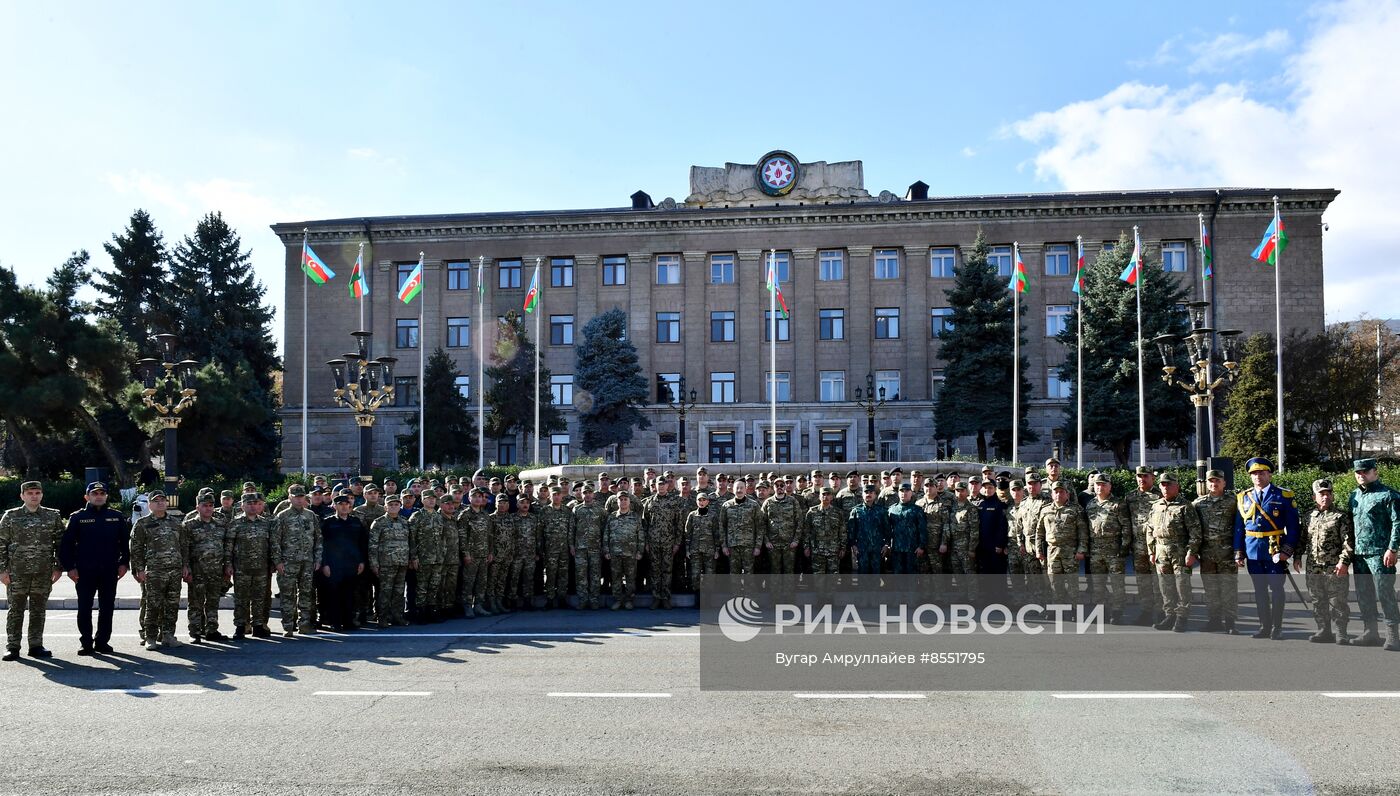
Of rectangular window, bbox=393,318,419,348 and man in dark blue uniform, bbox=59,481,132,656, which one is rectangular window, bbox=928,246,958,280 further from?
man in dark blue uniform, bbox=59,481,132,656

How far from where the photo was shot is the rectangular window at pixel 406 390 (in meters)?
52.1

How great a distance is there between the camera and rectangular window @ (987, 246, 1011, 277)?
4997 centimetres

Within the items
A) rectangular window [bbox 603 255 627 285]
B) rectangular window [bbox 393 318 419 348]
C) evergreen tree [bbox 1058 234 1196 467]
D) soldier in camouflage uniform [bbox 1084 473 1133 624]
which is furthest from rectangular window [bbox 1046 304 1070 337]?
soldier in camouflage uniform [bbox 1084 473 1133 624]

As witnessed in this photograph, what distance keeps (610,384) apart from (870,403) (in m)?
13.1

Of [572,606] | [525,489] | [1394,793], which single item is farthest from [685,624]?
[1394,793]

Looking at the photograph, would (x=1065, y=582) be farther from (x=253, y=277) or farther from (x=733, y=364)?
(x=253, y=277)

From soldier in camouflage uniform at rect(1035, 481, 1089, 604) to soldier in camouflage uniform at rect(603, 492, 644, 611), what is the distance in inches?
214

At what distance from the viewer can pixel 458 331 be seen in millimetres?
52812

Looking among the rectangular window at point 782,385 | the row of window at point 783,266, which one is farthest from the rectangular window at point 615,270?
the rectangular window at point 782,385

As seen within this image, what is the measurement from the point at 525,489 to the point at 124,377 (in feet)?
111

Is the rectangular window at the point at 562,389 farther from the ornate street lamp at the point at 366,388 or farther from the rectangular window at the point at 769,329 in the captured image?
the ornate street lamp at the point at 366,388

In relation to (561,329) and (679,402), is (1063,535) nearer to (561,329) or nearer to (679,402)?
(679,402)

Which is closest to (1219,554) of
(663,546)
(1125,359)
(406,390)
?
(663,546)

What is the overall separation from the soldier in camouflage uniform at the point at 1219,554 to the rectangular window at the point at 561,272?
145 feet
